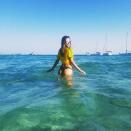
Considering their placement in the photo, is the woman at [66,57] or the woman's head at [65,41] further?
the woman at [66,57]

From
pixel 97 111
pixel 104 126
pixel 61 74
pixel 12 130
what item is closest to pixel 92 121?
pixel 104 126

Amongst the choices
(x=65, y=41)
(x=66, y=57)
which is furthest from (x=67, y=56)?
(x=65, y=41)

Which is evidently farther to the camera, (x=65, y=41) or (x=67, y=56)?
(x=67, y=56)

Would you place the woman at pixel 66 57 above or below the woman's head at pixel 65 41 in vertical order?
below

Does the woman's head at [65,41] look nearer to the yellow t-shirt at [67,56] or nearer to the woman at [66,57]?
the woman at [66,57]

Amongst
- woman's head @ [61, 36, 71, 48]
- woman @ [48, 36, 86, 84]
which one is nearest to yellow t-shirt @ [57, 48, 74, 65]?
woman @ [48, 36, 86, 84]

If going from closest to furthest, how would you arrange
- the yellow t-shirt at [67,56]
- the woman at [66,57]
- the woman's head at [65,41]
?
1. the woman's head at [65,41]
2. the woman at [66,57]
3. the yellow t-shirt at [67,56]

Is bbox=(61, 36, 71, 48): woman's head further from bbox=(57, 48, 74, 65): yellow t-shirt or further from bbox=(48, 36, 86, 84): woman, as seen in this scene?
bbox=(57, 48, 74, 65): yellow t-shirt

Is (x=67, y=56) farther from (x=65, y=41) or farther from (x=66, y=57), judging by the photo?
(x=65, y=41)

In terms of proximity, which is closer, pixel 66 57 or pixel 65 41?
pixel 65 41

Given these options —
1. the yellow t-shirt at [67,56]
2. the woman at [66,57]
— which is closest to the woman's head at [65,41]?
the woman at [66,57]

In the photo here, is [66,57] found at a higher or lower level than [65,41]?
lower

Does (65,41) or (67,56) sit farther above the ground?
(65,41)

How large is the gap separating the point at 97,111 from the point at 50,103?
1.37 m
